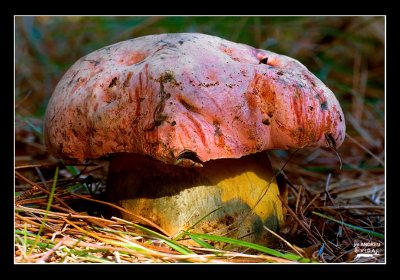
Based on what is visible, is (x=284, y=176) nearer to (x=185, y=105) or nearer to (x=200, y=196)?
(x=200, y=196)

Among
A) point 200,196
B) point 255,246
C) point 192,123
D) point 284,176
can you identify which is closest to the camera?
point 192,123

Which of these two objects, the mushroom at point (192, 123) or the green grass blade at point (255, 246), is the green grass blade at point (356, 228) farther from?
the green grass blade at point (255, 246)

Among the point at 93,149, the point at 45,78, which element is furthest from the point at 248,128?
the point at 45,78

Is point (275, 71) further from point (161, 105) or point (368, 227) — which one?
point (368, 227)

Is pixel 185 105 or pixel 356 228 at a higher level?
pixel 185 105

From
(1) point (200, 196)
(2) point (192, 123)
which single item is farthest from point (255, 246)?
(2) point (192, 123)

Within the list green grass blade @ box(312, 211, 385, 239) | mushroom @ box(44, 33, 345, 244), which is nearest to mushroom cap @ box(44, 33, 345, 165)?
mushroom @ box(44, 33, 345, 244)

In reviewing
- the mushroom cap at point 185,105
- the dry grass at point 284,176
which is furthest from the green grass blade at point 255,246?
the mushroom cap at point 185,105
